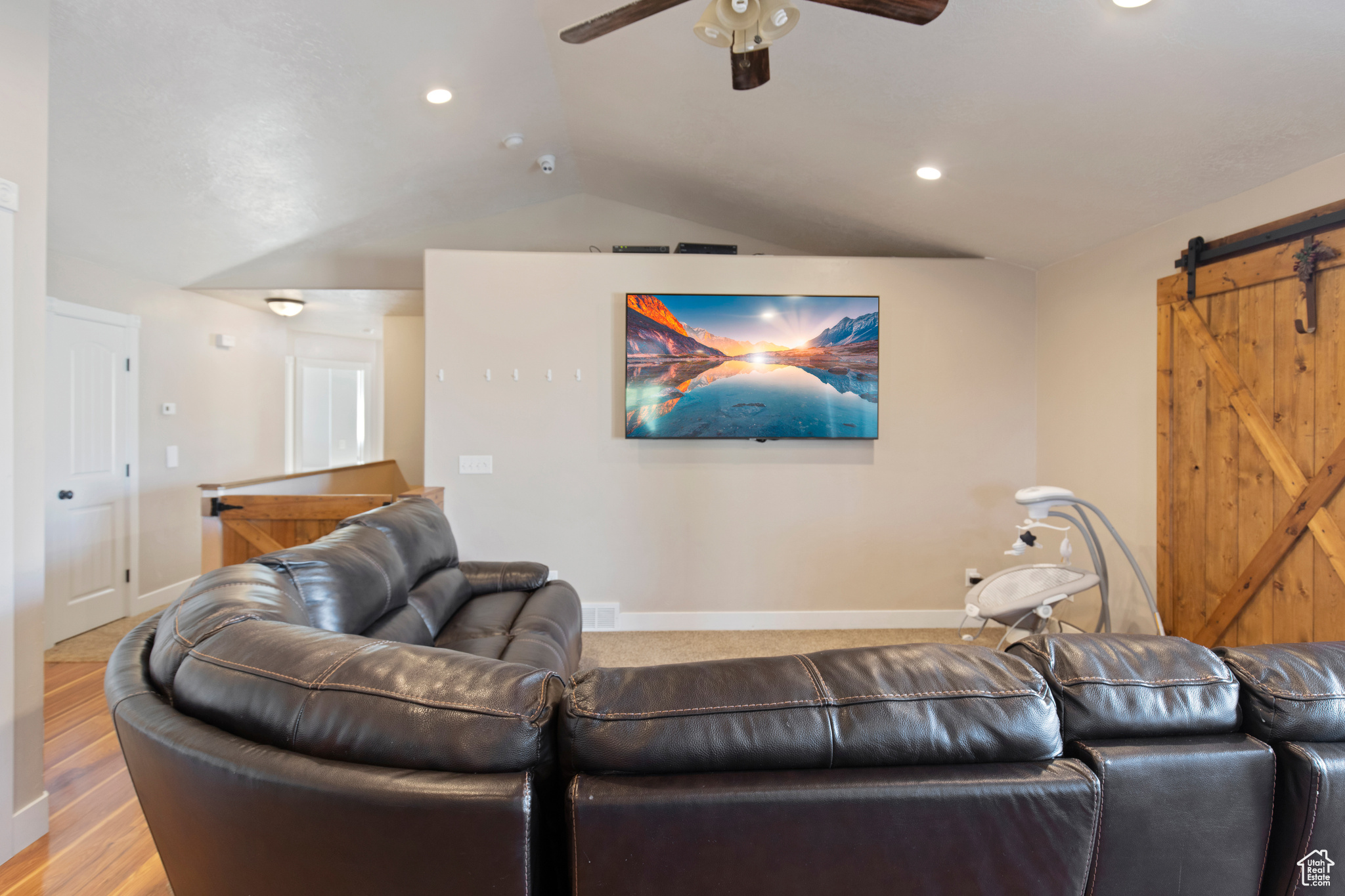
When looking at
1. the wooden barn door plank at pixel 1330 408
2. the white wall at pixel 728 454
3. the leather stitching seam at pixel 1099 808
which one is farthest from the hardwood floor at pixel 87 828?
the wooden barn door plank at pixel 1330 408

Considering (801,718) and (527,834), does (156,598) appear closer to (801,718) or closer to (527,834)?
(527,834)

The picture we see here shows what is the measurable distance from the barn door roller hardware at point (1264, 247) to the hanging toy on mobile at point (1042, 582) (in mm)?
1104

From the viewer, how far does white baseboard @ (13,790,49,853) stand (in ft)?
5.92

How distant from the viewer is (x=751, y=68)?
1969 millimetres

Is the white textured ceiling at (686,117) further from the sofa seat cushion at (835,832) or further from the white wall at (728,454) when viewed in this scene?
the sofa seat cushion at (835,832)

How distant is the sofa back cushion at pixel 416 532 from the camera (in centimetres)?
246

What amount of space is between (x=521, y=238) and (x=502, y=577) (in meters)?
2.79

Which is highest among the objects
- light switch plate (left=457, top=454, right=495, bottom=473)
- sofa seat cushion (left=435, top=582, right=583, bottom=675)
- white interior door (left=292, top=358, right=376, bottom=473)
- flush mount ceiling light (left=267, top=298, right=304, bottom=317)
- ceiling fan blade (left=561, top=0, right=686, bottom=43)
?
ceiling fan blade (left=561, top=0, right=686, bottom=43)

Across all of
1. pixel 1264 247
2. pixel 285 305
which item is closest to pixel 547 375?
pixel 285 305

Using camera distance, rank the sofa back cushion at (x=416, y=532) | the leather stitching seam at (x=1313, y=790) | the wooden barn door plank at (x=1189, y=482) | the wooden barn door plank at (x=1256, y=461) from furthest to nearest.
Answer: the wooden barn door plank at (x=1189, y=482)
the wooden barn door plank at (x=1256, y=461)
the sofa back cushion at (x=416, y=532)
the leather stitching seam at (x=1313, y=790)

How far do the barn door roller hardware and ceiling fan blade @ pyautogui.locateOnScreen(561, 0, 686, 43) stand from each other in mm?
2582

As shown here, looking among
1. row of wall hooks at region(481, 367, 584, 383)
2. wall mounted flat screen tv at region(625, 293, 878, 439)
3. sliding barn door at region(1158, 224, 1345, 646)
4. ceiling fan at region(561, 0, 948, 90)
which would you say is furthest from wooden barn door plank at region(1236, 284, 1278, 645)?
row of wall hooks at region(481, 367, 584, 383)

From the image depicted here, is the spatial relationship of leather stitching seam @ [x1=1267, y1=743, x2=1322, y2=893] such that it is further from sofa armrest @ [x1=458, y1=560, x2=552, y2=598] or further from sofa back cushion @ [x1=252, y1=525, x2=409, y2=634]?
sofa armrest @ [x1=458, y1=560, x2=552, y2=598]

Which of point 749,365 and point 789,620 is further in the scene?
point 789,620
